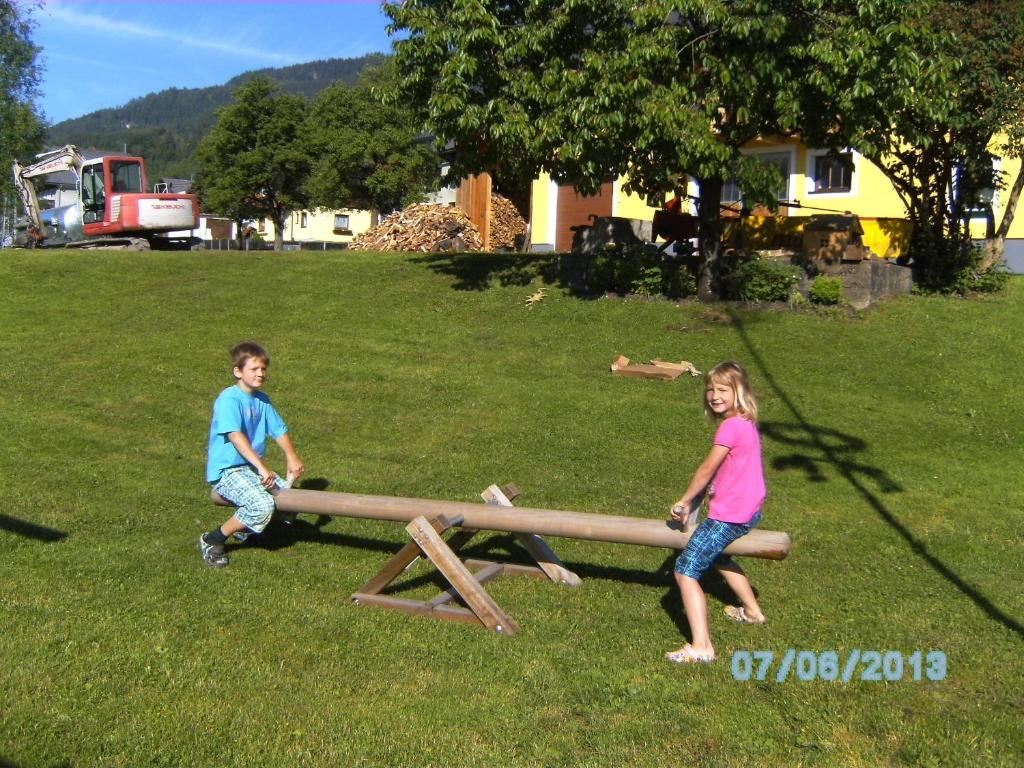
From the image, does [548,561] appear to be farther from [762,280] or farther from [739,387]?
[762,280]

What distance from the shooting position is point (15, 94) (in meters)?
35.9

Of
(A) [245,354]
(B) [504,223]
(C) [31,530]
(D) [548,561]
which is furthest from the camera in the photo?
(B) [504,223]

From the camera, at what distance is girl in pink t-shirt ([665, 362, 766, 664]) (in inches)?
197

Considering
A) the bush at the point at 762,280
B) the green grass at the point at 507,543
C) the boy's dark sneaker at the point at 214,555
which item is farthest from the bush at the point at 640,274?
the boy's dark sneaker at the point at 214,555

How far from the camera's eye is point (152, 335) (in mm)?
14867

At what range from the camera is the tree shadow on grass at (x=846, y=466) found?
6.42m

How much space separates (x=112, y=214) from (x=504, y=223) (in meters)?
11.5

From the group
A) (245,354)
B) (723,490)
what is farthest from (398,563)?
(723,490)

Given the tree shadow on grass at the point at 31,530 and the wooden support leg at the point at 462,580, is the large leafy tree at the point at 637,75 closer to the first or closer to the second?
the tree shadow on grass at the point at 31,530

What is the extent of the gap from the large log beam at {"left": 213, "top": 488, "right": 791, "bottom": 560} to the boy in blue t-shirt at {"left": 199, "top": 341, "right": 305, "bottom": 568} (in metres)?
Result: 0.13

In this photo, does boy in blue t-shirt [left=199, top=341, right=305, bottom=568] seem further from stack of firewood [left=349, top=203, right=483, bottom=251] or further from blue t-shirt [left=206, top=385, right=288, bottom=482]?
stack of firewood [left=349, top=203, right=483, bottom=251]

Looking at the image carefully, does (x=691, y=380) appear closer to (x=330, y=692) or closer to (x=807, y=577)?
(x=807, y=577)

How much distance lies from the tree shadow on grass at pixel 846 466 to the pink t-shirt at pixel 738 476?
5.98ft

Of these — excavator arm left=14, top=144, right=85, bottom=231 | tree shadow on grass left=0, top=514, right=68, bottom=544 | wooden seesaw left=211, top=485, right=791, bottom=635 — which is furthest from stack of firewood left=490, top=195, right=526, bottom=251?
wooden seesaw left=211, top=485, right=791, bottom=635
